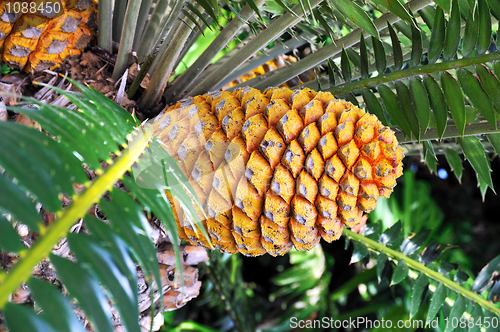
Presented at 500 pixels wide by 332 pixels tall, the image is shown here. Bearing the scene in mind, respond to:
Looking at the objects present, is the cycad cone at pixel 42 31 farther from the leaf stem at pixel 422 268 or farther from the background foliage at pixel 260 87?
the leaf stem at pixel 422 268

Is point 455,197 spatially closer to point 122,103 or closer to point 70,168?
point 122,103

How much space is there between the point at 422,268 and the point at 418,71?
34cm

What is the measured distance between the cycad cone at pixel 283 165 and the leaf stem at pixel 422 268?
26 centimetres

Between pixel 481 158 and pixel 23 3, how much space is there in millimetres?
624

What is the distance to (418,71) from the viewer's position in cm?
48

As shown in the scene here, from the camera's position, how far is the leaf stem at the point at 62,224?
22 cm

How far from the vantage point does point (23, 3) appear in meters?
0.45

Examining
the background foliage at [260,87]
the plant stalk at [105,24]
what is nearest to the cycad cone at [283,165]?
the background foliage at [260,87]

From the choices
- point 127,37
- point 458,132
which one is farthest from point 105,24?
point 458,132

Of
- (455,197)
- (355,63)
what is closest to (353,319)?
(455,197)

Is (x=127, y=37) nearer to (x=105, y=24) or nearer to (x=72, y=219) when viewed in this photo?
(x=105, y=24)
